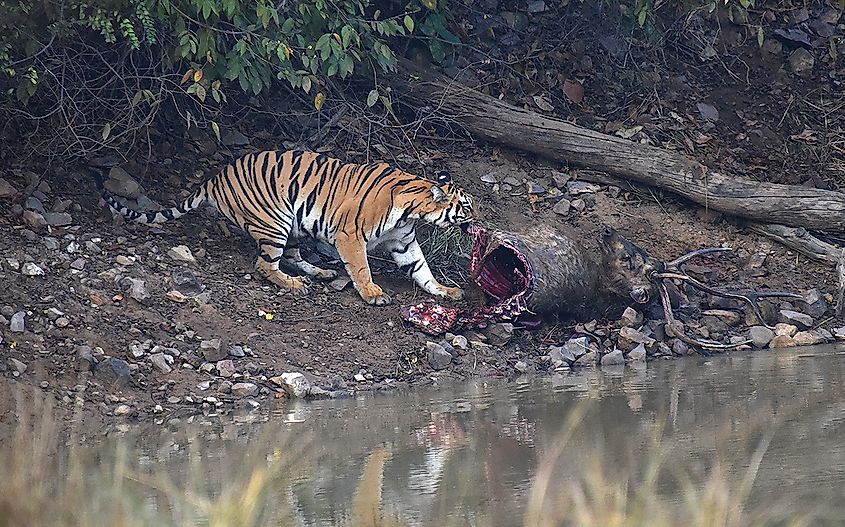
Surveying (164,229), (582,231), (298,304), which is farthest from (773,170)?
(164,229)

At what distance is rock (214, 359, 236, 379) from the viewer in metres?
6.28

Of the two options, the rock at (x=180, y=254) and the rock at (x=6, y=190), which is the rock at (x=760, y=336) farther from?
the rock at (x=6, y=190)

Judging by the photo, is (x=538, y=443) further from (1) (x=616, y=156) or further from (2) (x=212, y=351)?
(1) (x=616, y=156)

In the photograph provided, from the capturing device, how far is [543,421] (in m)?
5.12

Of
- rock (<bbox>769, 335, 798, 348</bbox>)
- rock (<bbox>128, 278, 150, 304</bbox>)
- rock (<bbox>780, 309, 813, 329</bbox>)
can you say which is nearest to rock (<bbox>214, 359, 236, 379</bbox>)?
rock (<bbox>128, 278, 150, 304</bbox>)

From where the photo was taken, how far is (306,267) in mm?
7957

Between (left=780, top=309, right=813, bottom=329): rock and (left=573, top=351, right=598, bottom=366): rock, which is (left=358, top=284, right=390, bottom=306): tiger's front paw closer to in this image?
(left=573, top=351, right=598, bottom=366): rock

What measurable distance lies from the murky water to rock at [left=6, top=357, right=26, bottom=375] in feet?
2.93

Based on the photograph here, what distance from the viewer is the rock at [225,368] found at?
6.28 m

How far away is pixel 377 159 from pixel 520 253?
2295mm

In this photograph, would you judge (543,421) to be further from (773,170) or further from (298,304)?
(773,170)

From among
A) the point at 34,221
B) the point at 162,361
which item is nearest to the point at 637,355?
the point at 162,361

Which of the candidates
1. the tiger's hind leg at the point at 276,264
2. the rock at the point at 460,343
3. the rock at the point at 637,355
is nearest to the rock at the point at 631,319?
the rock at the point at 637,355

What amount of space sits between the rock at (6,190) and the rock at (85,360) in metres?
1.97
